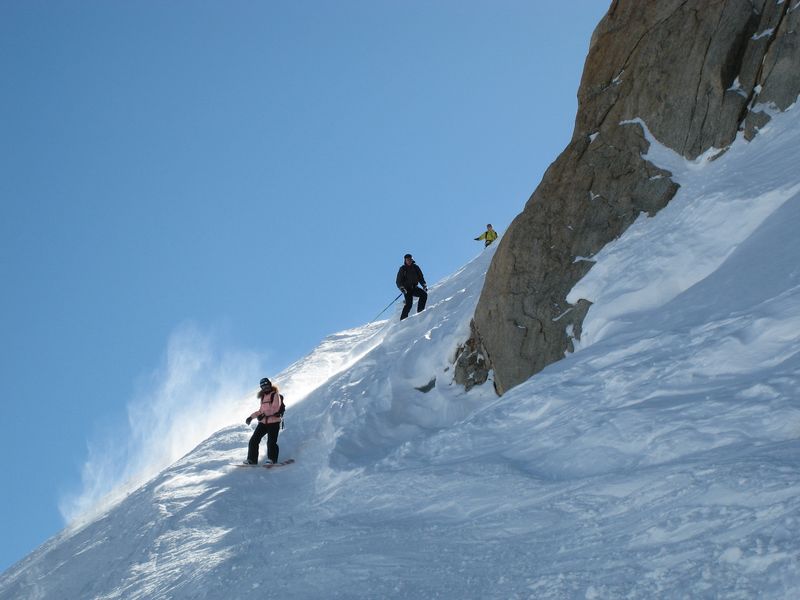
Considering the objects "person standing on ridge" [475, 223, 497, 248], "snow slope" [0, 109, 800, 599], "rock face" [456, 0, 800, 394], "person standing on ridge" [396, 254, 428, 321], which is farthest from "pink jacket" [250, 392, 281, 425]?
"person standing on ridge" [475, 223, 497, 248]

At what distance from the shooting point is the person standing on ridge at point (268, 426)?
13.7 metres

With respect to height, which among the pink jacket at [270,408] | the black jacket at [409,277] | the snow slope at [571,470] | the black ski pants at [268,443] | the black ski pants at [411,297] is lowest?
the snow slope at [571,470]

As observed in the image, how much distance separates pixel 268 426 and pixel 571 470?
7.32 m

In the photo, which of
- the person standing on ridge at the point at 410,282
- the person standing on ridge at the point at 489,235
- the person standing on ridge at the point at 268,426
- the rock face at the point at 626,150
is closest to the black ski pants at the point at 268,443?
the person standing on ridge at the point at 268,426

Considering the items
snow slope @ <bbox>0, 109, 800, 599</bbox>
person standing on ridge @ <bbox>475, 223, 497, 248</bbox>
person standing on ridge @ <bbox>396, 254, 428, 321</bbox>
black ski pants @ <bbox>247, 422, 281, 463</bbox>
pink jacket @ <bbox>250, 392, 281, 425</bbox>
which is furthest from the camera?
person standing on ridge @ <bbox>475, 223, 497, 248</bbox>

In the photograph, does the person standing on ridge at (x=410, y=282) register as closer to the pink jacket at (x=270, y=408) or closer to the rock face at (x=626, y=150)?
the rock face at (x=626, y=150)

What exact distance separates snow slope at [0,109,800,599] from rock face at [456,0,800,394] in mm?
451

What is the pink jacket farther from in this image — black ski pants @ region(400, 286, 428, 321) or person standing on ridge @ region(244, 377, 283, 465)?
black ski pants @ region(400, 286, 428, 321)

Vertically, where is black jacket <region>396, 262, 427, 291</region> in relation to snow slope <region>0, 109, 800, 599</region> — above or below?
above

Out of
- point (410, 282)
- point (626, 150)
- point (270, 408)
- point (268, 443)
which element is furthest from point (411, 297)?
point (268, 443)

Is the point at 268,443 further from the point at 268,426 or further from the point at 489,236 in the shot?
the point at 489,236

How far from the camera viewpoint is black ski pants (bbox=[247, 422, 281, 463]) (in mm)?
13711

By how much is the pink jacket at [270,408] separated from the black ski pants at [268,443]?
83mm

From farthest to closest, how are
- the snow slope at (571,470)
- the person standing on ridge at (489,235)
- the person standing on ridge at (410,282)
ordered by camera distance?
the person standing on ridge at (489,235), the person standing on ridge at (410,282), the snow slope at (571,470)
